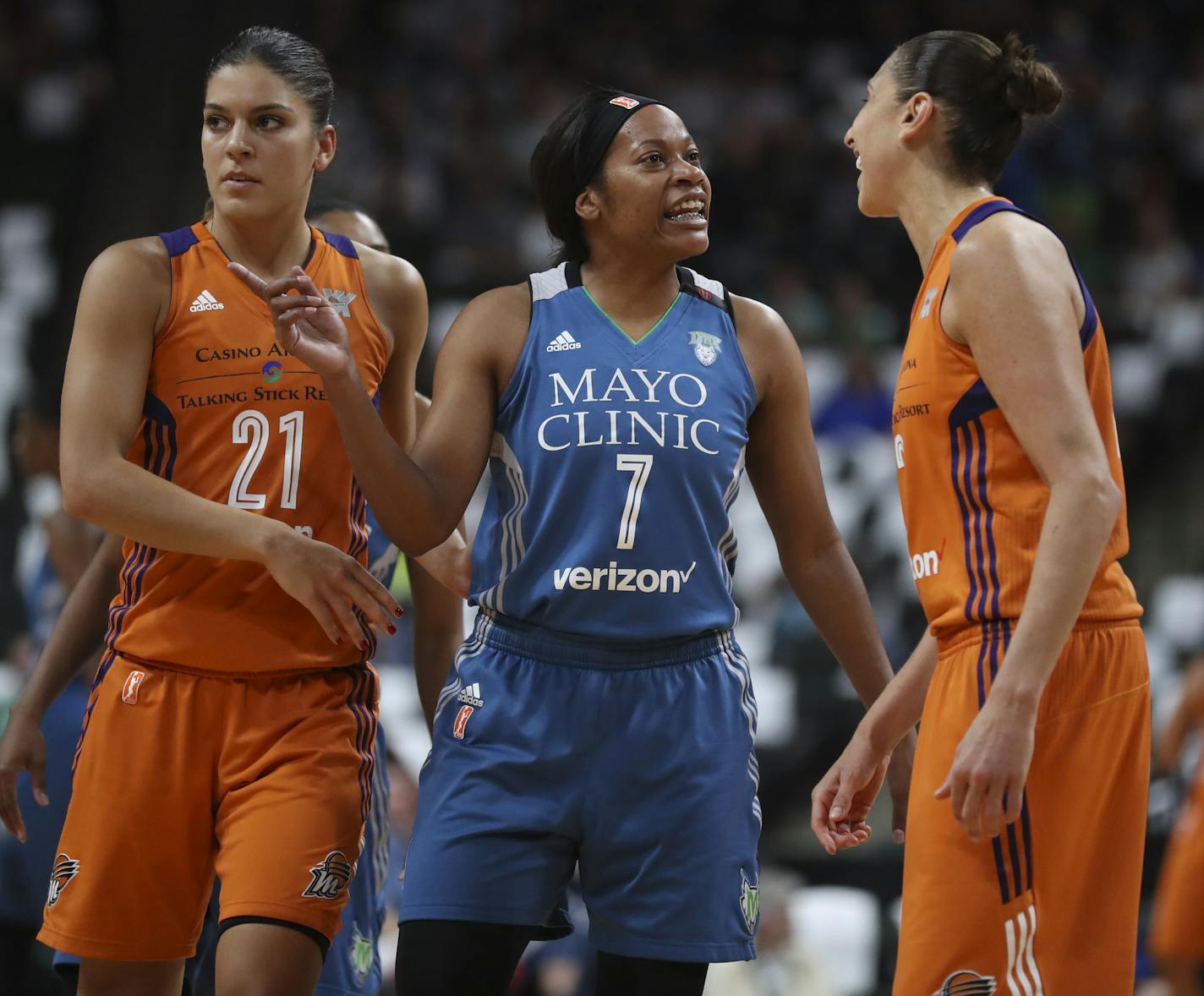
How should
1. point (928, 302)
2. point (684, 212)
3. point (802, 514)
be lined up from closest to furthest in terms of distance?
1. point (928, 302)
2. point (684, 212)
3. point (802, 514)

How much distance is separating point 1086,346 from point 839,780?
105cm

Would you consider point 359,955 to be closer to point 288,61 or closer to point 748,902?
point 748,902

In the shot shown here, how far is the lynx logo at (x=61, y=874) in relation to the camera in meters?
3.54

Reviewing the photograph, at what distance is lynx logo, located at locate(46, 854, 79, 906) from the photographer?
139 inches

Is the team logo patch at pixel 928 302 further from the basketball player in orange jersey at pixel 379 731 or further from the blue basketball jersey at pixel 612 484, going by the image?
the basketball player in orange jersey at pixel 379 731

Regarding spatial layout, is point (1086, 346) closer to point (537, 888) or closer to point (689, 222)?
point (689, 222)

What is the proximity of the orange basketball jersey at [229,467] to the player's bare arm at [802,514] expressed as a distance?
94cm

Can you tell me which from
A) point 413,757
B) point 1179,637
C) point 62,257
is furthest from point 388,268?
point 62,257

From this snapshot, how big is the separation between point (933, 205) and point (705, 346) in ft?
1.90

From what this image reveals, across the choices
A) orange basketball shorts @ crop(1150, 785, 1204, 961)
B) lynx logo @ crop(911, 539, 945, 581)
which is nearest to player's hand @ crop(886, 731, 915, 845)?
lynx logo @ crop(911, 539, 945, 581)

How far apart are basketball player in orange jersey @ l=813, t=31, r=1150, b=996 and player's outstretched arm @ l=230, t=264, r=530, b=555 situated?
88 cm

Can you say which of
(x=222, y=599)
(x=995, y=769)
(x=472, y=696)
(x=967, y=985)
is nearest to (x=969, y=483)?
(x=995, y=769)

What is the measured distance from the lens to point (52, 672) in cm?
403

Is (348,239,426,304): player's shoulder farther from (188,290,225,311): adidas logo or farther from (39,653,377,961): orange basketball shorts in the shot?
(39,653,377,961): orange basketball shorts
